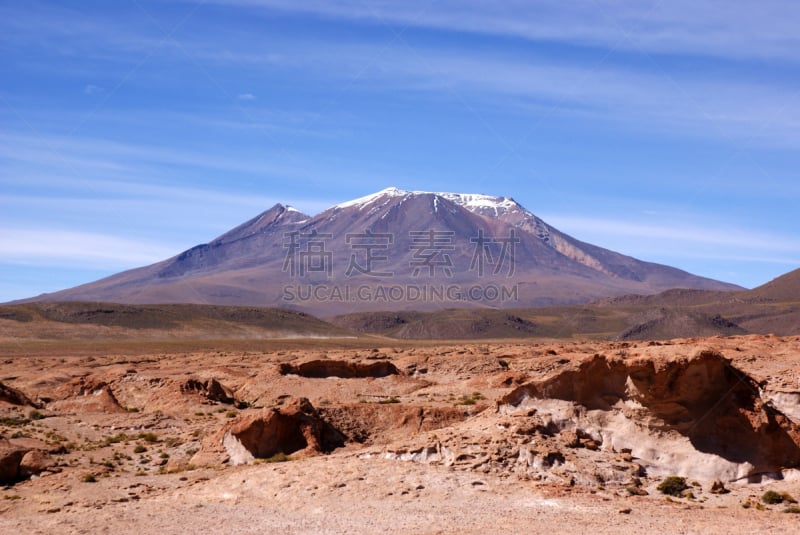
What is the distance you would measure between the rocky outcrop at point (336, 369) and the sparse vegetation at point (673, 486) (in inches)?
739

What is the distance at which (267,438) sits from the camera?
19.7 metres

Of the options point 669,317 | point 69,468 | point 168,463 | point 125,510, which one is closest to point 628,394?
point 125,510

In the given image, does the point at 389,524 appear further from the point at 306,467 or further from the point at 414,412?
the point at 414,412

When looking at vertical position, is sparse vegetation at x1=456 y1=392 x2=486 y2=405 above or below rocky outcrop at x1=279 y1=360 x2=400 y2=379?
below

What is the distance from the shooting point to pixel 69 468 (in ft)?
65.3

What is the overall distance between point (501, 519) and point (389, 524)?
1.61 metres

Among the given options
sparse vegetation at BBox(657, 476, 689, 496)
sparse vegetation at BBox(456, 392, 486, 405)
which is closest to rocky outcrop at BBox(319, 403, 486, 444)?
sparse vegetation at BBox(456, 392, 486, 405)

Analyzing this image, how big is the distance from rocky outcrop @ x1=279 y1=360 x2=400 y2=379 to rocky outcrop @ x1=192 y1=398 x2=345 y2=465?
12285 millimetres

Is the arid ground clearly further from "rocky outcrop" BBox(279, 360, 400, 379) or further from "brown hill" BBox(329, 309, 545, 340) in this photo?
"brown hill" BBox(329, 309, 545, 340)

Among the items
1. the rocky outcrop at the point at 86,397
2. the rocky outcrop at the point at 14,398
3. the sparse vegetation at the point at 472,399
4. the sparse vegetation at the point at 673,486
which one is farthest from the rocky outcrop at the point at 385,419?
the rocky outcrop at the point at 14,398

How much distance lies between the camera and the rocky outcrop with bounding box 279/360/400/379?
109 ft

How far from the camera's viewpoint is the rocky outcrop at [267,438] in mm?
19516

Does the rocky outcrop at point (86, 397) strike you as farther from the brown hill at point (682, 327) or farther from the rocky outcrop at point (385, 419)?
the brown hill at point (682, 327)

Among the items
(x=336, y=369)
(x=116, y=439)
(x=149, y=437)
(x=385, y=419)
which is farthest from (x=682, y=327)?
(x=116, y=439)
